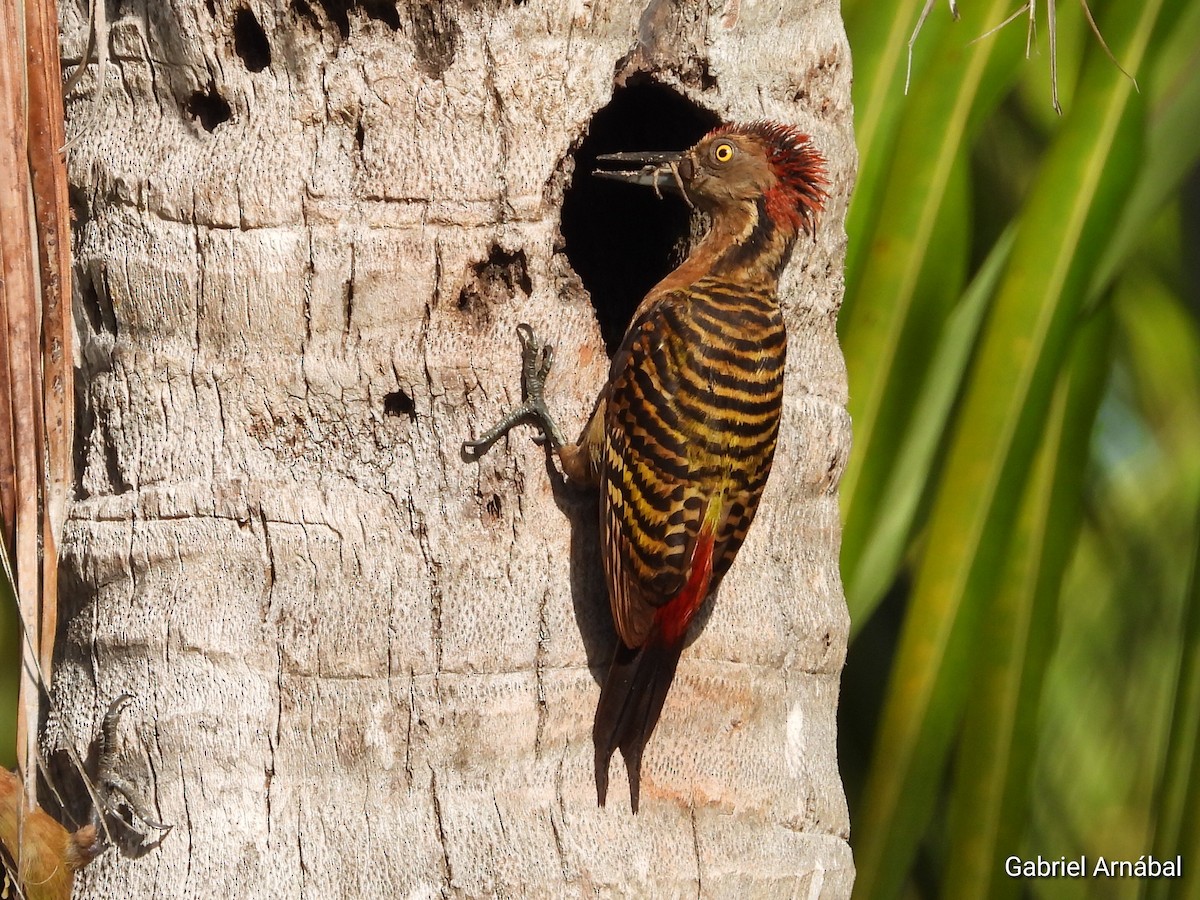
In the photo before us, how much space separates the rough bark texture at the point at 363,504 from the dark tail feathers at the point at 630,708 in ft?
0.11

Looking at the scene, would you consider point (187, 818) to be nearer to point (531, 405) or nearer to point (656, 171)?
point (531, 405)

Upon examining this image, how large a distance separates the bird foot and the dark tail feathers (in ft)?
1.40

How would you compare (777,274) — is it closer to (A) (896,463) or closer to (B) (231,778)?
(A) (896,463)

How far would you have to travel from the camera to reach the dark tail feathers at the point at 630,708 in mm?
2635

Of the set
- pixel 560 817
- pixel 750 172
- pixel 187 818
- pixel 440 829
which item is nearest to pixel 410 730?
pixel 440 829

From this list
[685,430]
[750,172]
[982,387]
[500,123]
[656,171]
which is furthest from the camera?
[982,387]

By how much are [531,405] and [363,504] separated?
1.19 ft

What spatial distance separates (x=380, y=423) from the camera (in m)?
2.69

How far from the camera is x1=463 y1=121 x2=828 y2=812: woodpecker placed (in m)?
2.68

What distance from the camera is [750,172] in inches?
126

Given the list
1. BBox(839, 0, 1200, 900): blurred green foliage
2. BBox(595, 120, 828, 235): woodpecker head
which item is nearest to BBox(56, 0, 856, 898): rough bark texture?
BBox(595, 120, 828, 235): woodpecker head

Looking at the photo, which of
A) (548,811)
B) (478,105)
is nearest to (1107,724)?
(548,811)

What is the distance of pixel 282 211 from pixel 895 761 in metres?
2.00

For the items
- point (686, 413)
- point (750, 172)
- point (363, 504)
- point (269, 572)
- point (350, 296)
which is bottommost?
point (269, 572)
